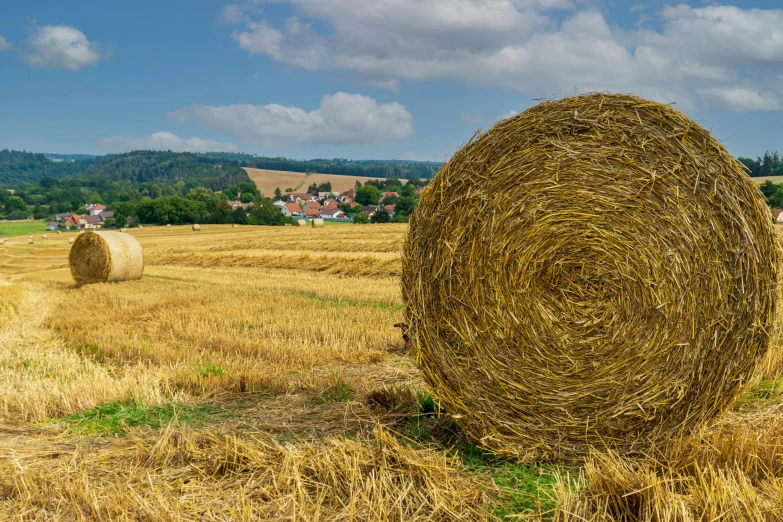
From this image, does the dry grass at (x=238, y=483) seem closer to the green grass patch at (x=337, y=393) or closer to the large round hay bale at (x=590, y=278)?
the large round hay bale at (x=590, y=278)

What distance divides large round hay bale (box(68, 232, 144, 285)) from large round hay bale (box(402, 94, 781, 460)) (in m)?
14.6

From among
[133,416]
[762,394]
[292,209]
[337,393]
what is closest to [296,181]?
[292,209]

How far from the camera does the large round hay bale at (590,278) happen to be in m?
4.28

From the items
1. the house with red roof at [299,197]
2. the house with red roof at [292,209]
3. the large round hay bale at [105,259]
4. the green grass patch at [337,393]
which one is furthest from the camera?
the house with red roof at [299,197]

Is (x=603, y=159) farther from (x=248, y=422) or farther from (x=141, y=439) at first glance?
(x=141, y=439)

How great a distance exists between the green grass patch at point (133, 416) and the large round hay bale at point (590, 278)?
2.22 m

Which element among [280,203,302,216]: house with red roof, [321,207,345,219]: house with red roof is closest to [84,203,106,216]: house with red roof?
[280,203,302,216]: house with red roof

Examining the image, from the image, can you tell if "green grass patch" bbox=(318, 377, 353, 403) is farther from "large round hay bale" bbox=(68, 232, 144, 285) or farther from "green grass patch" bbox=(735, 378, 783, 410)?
"large round hay bale" bbox=(68, 232, 144, 285)

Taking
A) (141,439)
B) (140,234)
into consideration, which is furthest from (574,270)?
(140,234)

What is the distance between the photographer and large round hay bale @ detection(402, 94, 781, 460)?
428 centimetres

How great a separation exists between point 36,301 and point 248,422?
11724mm

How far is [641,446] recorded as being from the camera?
459 centimetres

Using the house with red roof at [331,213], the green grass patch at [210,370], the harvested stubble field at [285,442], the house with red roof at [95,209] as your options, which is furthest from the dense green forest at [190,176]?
the green grass patch at [210,370]

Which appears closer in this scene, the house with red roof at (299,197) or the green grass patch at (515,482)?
the green grass patch at (515,482)
